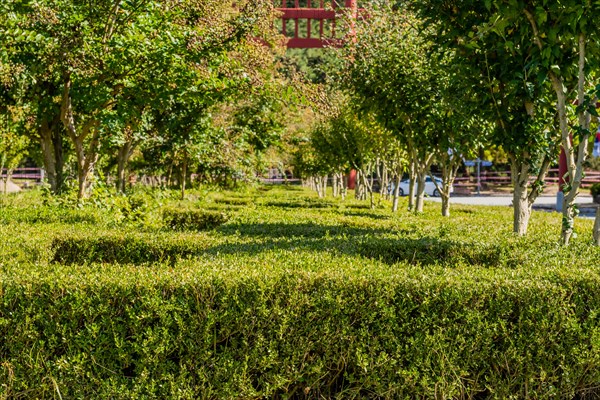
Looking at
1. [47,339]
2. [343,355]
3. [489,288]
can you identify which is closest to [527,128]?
[489,288]

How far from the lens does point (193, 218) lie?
A: 938cm

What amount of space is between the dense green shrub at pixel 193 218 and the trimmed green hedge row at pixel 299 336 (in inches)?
193

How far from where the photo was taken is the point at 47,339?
3.55 m

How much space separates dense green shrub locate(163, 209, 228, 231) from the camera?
8.78 meters

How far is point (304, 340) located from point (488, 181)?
4838cm

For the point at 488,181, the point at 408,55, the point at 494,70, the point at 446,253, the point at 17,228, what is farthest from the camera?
the point at 488,181

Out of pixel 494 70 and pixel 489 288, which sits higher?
pixel 494 70

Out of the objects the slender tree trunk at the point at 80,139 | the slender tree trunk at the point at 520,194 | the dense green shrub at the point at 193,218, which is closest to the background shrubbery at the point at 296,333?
the slender tree trunk at the point at 520,194

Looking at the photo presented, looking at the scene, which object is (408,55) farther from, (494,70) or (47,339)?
(47,339)

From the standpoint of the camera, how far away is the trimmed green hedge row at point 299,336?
3.52m

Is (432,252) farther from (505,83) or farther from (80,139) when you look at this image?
(80,139)

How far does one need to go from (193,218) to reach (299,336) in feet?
19.7

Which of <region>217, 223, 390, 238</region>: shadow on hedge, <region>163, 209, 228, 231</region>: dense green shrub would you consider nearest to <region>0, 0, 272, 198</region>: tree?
<region>163, 209, 228, 231</region>: dense green shrub

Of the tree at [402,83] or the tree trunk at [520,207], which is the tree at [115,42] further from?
the tree trunk at [520,207]
